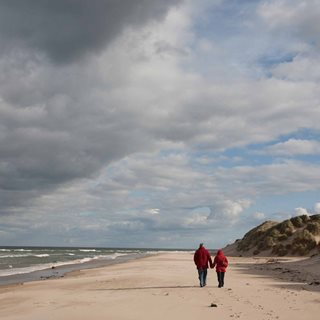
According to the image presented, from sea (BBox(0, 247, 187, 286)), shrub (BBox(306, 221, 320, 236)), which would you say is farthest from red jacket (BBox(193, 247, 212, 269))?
shrub (BBox(306, 221, 320, 236))

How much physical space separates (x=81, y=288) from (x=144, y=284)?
9.42 feet

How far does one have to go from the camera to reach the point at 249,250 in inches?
2436

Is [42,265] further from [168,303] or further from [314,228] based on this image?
[168,303]

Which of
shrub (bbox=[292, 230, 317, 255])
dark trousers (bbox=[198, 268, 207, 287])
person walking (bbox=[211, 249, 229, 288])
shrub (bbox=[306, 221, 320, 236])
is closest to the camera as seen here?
person walking (bbox=[211, 249, 229, 288])

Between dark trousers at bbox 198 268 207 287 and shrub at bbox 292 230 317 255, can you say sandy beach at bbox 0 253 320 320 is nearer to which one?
dark trousers at bbox 198 268 207 287

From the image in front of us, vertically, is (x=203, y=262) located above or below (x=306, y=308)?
above

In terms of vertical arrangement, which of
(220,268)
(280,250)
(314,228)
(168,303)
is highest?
(314,228)

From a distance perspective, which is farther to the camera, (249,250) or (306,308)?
(249,250)

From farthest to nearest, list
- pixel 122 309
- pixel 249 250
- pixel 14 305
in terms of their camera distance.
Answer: pixel 249 250 < pixel 14 305 < pixel 122 309

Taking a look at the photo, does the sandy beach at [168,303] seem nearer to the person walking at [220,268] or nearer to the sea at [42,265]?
the person walking at [220,268]

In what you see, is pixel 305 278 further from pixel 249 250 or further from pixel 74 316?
pixel 249 250

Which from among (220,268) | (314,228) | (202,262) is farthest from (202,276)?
(314,228)

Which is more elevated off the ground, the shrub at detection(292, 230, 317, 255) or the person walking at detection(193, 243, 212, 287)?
the shrub at detection(292, 230, 317, 255)

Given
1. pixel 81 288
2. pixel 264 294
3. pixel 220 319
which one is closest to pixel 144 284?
pixel 81 288
